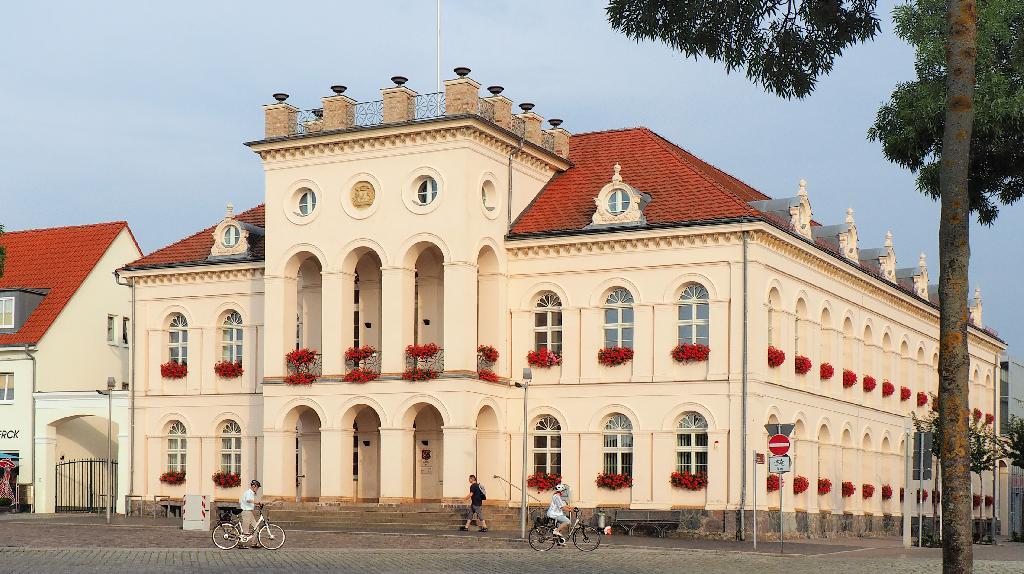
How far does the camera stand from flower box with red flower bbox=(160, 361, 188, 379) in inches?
1994

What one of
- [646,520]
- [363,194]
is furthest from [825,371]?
[363,194]

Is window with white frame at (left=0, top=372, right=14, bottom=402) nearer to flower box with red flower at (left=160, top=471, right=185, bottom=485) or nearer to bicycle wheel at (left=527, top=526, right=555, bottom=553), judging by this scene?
flower box with red flower at (left=160, top=471, right=185, bottom=485)

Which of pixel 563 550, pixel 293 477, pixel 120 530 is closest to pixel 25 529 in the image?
pixel 120 530

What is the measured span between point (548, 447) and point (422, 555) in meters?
13.7

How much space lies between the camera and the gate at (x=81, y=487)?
54000 mm

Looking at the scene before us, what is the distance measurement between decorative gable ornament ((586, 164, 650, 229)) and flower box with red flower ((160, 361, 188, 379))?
1557 centimetres

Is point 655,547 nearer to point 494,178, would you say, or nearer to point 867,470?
point 494,178

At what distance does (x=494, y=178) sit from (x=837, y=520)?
610 inches

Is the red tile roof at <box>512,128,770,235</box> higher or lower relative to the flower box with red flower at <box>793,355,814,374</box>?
higher

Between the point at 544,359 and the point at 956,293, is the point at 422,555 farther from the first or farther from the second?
the point at 956,293

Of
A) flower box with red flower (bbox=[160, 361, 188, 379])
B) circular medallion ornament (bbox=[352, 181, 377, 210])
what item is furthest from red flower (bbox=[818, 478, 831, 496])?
flower box with red flower (bbox=[160, 361, 188, 379])

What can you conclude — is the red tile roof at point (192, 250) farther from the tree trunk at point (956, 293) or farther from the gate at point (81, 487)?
the tree trunk at point (956, 293)

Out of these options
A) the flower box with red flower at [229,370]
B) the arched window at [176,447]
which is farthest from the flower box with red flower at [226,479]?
the flower box with red flower at [229,370]

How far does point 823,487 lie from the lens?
46.7m
